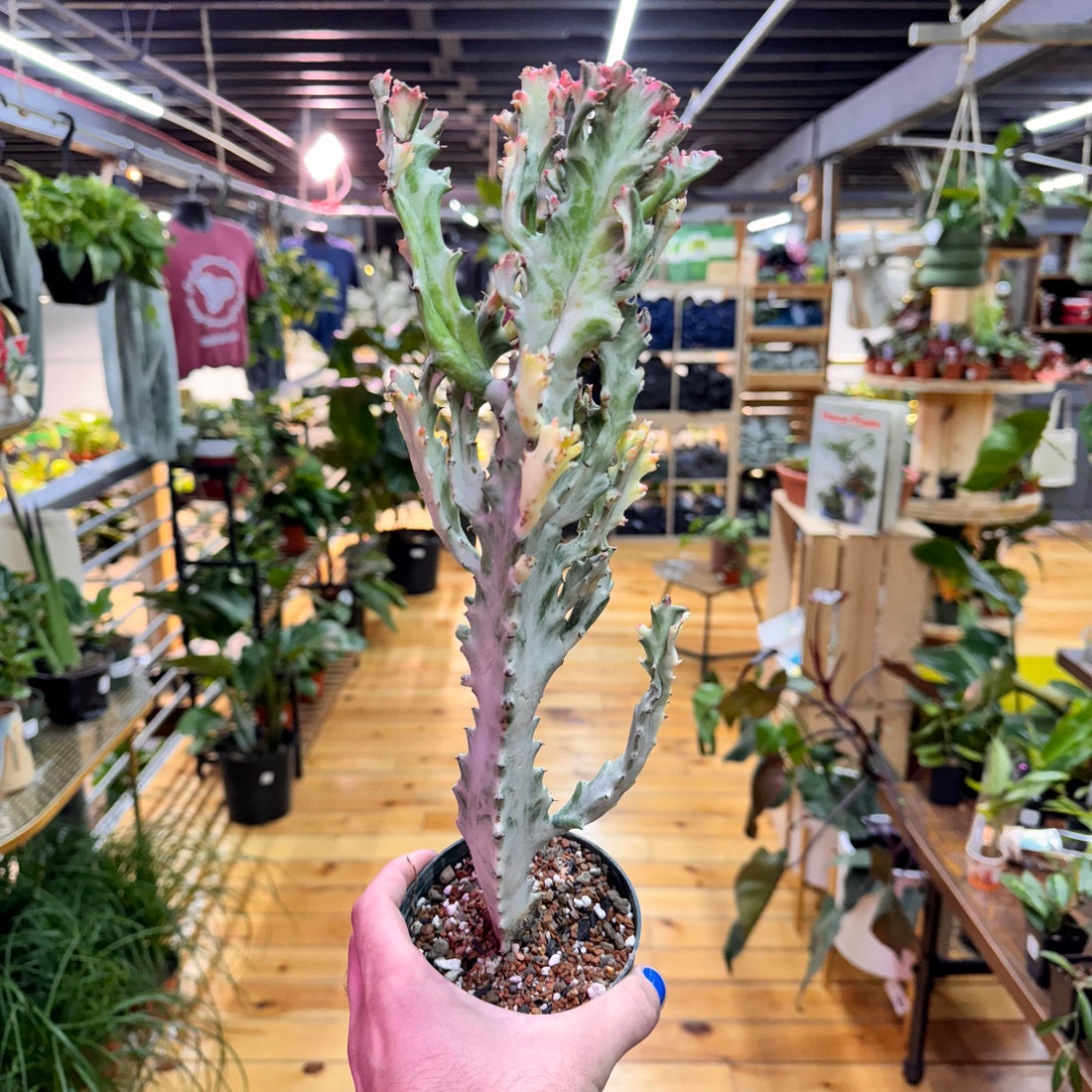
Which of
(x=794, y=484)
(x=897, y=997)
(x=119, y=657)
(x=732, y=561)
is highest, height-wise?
(x=794, y=484)

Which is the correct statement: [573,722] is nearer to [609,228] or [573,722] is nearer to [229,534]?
[229,534]

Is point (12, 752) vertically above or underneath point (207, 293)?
underneath

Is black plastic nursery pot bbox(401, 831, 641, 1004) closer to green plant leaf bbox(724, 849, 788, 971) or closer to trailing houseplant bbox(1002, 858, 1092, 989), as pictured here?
trailing houseplant bbox(1002, 858, 1092, 989)

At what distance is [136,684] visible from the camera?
91.4 inches

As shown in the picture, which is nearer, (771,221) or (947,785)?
(947,785)

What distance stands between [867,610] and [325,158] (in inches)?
128

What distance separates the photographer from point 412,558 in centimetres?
568

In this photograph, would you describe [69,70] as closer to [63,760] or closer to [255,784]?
[63,760]

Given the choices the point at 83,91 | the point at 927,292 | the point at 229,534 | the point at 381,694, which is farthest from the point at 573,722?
the point at 83,91

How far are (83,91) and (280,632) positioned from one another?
144 inches

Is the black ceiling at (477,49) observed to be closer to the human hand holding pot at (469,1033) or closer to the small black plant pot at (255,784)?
the small black plant pot at (255,784)

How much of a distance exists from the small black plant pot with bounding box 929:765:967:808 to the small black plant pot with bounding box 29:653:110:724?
77.2 inches

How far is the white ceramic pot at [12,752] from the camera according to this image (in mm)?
1756

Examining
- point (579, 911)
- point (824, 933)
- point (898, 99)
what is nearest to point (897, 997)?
point (824, 933)
